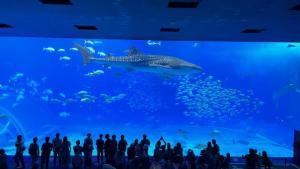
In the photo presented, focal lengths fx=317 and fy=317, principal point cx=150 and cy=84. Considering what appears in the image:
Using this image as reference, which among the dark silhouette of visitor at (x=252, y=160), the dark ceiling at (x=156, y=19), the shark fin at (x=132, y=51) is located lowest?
the dark silhouette of visitor at (x=252, y=160)

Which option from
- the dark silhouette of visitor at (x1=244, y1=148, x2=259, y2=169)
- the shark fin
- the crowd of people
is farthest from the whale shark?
the dark silhouette of visitor at (x1=244, y1=148, x2=259, y2=169)

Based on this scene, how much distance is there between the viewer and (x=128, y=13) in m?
7.16

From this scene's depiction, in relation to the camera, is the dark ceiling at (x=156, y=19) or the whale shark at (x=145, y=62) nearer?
the dark ceiling at (x=156, y=19)

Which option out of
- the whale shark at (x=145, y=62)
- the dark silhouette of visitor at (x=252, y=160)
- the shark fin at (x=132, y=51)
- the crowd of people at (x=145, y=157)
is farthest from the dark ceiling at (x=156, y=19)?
the whale shark at (x=145, y=62)

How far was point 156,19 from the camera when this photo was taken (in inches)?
303

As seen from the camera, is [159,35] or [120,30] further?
[159,35]

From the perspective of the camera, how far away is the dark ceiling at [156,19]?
6.31 meters

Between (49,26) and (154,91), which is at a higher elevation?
(154,91)

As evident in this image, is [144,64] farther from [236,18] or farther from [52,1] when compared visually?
[52,1]

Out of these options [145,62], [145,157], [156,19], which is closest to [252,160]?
[145,157]

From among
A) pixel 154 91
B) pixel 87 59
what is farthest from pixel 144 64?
pixel 154 91

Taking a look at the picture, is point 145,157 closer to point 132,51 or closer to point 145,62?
point 132,51

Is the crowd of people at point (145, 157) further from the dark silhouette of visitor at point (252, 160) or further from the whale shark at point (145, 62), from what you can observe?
the whale shark at point (145, 62)

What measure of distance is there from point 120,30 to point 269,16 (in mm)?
4263
